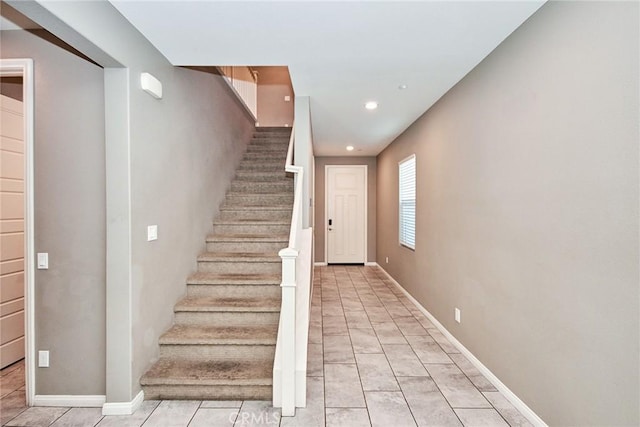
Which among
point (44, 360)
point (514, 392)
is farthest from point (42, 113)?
point (514, 392)

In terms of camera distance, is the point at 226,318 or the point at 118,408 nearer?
the point at 118,408

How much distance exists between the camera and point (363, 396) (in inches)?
91.6

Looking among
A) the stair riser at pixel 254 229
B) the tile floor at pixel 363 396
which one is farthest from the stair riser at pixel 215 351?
the stair riser at pixel 254 229

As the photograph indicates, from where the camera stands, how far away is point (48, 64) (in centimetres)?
223

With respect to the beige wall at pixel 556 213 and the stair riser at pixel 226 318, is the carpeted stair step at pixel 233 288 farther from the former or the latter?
the beige wall at pixel 556 213

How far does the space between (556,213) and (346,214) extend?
5.74m

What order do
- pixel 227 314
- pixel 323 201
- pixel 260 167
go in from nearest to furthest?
pixel 227 314, pixel 260 167, pixel 323 201

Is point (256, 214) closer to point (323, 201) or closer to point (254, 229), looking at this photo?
point (254, 229)

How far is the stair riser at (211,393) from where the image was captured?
2.26 metres

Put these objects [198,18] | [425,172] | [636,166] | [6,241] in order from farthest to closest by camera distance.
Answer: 1. [425,172]
2. [6,241]
3. [198,18]
4. [636,166]

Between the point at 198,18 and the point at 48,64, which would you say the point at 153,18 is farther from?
the point at 48,64

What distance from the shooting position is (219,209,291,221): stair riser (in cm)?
404

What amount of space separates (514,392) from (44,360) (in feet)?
10.4

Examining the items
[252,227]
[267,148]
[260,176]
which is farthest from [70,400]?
[267,148]
